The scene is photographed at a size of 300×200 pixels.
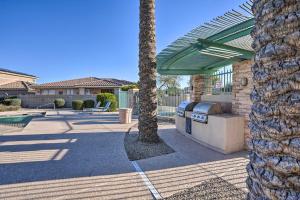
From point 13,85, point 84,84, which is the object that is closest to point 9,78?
point 13,85

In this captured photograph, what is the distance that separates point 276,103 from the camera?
142cm

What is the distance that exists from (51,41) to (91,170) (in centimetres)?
3367

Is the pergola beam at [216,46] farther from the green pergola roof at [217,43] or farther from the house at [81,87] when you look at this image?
the house at [81,87]

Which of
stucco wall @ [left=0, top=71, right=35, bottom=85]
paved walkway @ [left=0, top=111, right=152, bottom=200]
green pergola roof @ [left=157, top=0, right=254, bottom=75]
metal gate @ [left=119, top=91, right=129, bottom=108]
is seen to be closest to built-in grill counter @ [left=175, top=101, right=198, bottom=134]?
green pergola roof @ [left=157, top=0, right=254, bottom=75]

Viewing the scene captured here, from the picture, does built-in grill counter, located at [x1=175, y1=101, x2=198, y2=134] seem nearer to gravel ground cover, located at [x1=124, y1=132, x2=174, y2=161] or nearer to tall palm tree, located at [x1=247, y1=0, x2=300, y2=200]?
gravel ground cover, located at [x1=124, y1=132, x2=174, y2=161]

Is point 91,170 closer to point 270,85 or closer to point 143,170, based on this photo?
point 143,170

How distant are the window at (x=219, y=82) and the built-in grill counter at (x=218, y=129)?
4.69 feet

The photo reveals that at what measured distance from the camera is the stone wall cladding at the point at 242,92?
725cm

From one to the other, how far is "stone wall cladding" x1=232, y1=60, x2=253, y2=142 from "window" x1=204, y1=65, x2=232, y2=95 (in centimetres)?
81

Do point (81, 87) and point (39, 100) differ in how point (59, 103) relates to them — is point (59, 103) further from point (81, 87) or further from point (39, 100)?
point (81, 87)

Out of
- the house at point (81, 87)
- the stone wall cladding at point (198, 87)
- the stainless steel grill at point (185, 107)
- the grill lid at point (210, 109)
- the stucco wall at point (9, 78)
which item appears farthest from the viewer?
the stucco wall at point (9, 78)

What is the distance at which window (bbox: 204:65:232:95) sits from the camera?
9055mm

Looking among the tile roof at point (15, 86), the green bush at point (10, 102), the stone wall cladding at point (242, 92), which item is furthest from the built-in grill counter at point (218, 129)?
the tile roof at point (15, 86)

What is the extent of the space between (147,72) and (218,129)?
2992 mm
